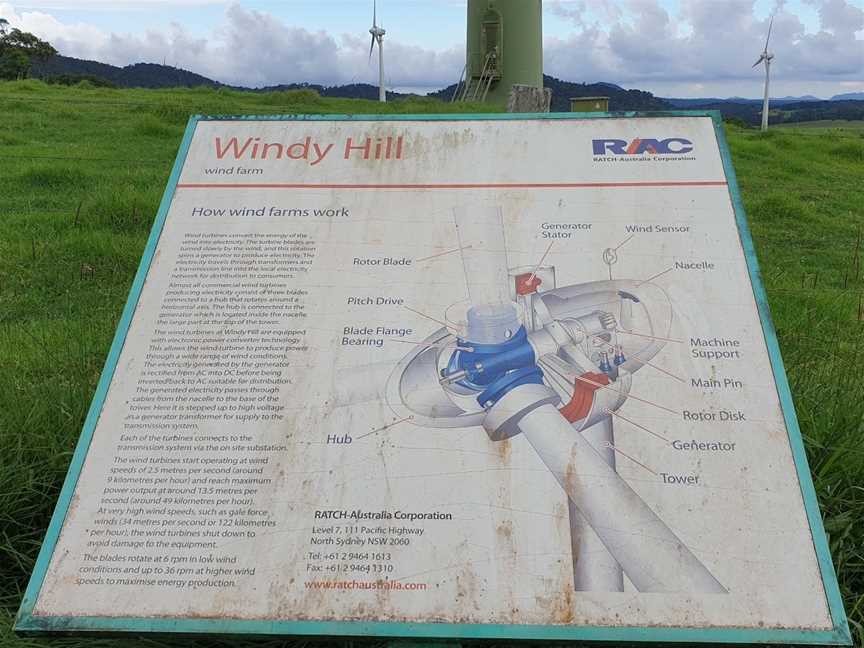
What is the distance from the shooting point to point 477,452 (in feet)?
6.59

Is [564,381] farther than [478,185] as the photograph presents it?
No

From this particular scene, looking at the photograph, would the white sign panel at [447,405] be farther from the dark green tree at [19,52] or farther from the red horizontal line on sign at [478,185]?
the dark green tree at [19,52]

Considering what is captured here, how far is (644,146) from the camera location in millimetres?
2529

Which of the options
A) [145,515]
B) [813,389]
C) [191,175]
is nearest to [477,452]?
[145,515]

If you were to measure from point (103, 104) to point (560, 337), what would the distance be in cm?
1312

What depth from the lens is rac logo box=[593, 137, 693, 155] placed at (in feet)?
8.27

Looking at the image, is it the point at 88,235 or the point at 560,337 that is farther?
the point at 88,235

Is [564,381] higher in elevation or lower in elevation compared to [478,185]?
lower

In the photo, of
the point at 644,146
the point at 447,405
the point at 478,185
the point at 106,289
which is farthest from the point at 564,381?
the point at 106,289

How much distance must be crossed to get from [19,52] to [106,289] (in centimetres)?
3729

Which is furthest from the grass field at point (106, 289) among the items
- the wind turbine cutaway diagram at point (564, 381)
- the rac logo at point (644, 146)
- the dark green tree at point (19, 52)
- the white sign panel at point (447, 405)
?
the dark green tree at point (19, 52)

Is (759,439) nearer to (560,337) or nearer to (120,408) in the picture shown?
(560,337)

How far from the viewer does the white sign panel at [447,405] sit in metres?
1.83

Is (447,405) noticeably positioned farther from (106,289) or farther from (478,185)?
(106,289)
